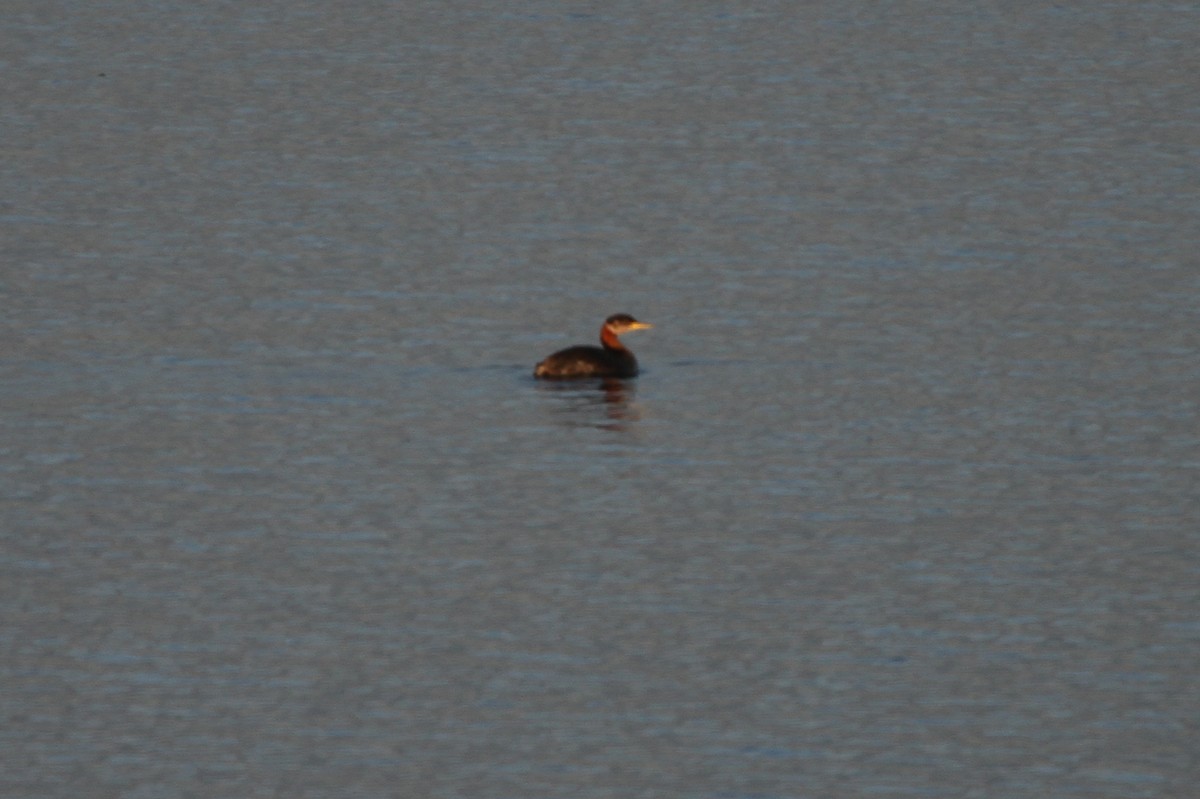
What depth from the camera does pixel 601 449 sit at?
72.1ft

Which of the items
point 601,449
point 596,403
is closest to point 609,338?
point 596,403

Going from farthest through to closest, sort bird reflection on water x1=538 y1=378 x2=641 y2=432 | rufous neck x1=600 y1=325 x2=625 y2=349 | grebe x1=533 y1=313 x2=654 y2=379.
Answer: rufous neck x1=600 y1=325 x2=625 y2=349
grebe x1=533 y1=313 x2=654 y2=379
bird reflection on water x1=538 y1=378 x2=641 y2=432

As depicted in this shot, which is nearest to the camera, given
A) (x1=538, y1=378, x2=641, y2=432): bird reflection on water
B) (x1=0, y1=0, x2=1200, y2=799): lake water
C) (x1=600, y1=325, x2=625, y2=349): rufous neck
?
(x1=0, y1=0, x2=1200, y2=799): lake water

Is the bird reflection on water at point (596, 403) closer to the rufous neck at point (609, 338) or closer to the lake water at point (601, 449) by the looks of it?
the lake water at point (601, 449)

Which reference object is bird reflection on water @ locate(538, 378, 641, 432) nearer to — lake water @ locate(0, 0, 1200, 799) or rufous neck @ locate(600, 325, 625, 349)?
lake water @ locate(0, 0, 1200, 799)

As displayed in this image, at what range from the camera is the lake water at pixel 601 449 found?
15047mm

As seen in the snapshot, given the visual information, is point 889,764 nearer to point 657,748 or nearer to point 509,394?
point 657,748

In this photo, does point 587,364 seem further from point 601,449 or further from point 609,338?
point 601,449

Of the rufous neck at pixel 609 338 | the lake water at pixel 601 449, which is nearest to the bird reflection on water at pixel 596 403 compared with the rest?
the lake water at pixel 601 449

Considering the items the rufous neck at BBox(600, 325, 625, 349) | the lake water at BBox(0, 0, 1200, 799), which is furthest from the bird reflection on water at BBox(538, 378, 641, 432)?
the rufous neck at BBox(600, 325, 625, 349)

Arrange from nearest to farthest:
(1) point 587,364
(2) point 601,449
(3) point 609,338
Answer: (2) point 601,449 < (1) point 587,364 < (3) point 609,338

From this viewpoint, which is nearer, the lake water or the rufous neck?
the lake water

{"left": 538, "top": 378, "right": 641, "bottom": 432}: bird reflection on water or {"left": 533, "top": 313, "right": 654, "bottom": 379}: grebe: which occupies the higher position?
{"left": 533, "top": 313, "right": 654, "bottom": 379}: grebe

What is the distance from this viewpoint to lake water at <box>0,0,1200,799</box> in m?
15.0
